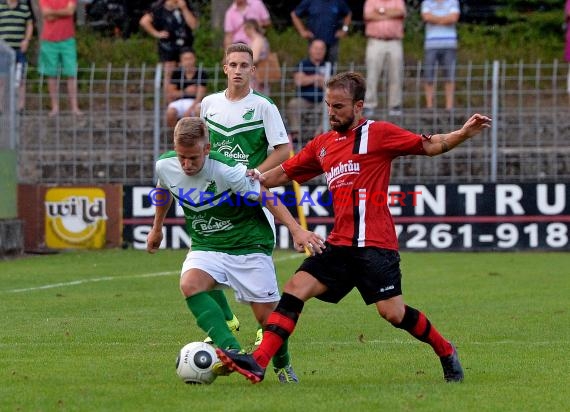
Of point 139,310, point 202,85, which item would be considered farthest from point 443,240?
point 139,310

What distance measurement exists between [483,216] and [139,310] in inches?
316

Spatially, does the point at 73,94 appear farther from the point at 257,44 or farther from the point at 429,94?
the point at 429,94

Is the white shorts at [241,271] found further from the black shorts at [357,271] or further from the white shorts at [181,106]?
the white shorts at [181,106]

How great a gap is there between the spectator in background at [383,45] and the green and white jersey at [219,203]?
11.1 m

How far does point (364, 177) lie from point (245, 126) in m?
1.77

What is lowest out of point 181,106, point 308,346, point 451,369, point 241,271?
point 308,346

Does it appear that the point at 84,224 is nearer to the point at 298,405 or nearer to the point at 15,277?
the point at 15,277

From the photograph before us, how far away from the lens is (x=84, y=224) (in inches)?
754

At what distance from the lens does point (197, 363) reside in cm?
751

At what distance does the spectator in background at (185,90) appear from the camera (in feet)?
61.5

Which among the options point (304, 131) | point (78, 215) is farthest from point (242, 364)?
point (304, 131)

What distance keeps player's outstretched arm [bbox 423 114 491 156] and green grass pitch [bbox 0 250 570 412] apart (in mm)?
1354

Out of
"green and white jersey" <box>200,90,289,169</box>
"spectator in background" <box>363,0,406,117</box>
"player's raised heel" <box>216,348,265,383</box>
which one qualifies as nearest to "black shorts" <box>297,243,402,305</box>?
"player's raised heel" <box>216,348,265,383</box>

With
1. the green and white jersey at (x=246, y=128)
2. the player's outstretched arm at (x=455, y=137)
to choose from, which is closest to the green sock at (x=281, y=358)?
the player's outstretched arm at (x=455, y=137)
